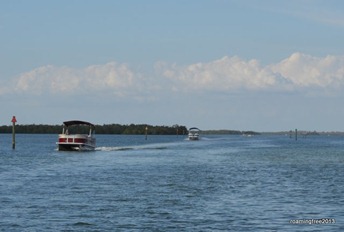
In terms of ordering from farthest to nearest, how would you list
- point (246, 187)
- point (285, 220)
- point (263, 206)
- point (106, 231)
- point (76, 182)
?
point (76, 182), point (246, 187), point (263, 206), point (285, 220), point (106, 231)

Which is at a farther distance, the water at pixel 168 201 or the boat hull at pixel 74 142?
the boat hull at pixel 74 142

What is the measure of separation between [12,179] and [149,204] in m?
20.4

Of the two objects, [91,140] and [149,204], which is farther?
[91,140]

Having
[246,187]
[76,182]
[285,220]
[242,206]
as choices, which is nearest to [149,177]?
[76,182]

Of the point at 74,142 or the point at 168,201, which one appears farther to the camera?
the point at 74,142

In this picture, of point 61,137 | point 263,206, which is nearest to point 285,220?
point 263,206

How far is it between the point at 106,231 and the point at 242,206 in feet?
31.9

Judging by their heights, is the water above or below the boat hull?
below

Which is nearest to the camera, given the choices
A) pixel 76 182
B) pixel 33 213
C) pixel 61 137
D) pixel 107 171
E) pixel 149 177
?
pixel 33 213

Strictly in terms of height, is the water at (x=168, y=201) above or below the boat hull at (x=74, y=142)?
below

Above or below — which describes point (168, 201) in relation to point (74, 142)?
below

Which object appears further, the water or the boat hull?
the boat hull

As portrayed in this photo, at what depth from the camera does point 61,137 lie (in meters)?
108

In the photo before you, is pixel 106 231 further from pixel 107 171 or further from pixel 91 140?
pixel 91 140
